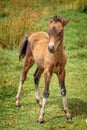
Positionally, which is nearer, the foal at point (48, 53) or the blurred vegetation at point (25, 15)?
the foal at point (48, 53)

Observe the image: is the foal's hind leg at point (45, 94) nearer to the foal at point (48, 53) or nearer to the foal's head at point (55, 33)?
the foal at point (48, 53)

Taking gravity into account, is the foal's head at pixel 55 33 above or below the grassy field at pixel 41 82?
above

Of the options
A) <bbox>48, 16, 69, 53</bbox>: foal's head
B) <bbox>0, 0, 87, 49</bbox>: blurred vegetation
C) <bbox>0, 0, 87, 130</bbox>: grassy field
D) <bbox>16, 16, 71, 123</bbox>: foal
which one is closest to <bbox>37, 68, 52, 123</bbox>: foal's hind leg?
<bbox>16, 16, 71, 123</bbox>: foal

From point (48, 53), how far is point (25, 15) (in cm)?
699

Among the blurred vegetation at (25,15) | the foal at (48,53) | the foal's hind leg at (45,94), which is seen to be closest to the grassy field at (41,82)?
the blurred vegetation at (25,15)

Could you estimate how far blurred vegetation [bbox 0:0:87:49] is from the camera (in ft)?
45.8

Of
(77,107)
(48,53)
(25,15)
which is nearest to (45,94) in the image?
(48,53)

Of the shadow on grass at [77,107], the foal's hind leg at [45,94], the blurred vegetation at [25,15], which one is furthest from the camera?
the blurred vegetation at [25,15]

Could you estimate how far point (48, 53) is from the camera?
746cm

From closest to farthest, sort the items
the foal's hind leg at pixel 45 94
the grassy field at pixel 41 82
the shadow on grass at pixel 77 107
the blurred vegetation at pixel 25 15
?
the foal's hind leg at pixel 45 94
the grassy field at pixel 41 82
the shadow on grass at pixel 77 107
the blurred vegetation at pixel 25 15

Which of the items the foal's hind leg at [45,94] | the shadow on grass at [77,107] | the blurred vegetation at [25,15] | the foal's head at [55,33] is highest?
the foal's head at [55,33]

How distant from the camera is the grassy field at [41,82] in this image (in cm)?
762

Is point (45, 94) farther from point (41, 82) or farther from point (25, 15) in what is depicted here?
point (25, 15)

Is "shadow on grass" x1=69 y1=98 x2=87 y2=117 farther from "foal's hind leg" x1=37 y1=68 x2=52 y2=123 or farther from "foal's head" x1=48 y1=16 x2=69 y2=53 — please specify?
"foal's head" x1=48 y1=16 x2=69 y2=53
